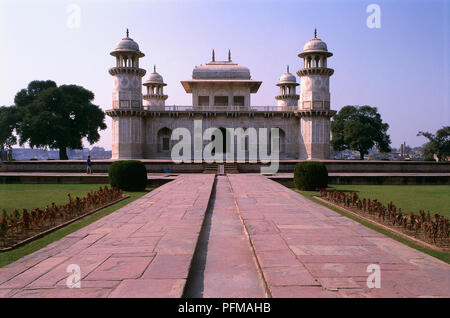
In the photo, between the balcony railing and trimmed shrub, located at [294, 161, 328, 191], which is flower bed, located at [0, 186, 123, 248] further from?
the balcony railing

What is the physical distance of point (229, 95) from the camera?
33406mm

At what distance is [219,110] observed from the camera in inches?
1248

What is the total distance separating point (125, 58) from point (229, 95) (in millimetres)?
10192

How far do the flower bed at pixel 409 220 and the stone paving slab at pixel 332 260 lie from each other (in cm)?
121

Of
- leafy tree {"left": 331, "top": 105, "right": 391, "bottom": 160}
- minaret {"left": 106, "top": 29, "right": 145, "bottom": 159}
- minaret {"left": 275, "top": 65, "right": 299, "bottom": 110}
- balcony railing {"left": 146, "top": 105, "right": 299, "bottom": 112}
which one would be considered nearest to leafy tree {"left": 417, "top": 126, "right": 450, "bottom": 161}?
leafy tree {"left": 331, "top": 105, "right": 391, "bottom": 160}

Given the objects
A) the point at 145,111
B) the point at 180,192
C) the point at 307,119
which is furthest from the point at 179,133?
the point at 180,192

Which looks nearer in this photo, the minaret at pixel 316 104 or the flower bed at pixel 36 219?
the flower bed at pixel 36 219

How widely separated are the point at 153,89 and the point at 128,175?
31154 millimetres

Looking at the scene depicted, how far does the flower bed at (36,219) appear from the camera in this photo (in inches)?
247

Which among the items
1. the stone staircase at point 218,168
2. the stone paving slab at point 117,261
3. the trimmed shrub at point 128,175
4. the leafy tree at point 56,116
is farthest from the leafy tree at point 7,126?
the stone paving slab at point 117,261

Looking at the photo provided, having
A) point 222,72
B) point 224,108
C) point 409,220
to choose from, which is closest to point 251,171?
point 224,108

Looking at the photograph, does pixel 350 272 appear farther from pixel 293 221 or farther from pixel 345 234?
pixel 293 221

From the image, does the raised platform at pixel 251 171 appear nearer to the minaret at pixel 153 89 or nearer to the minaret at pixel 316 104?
the minaret at pixel 316 104

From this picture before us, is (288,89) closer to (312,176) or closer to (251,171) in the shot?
(251,171)
